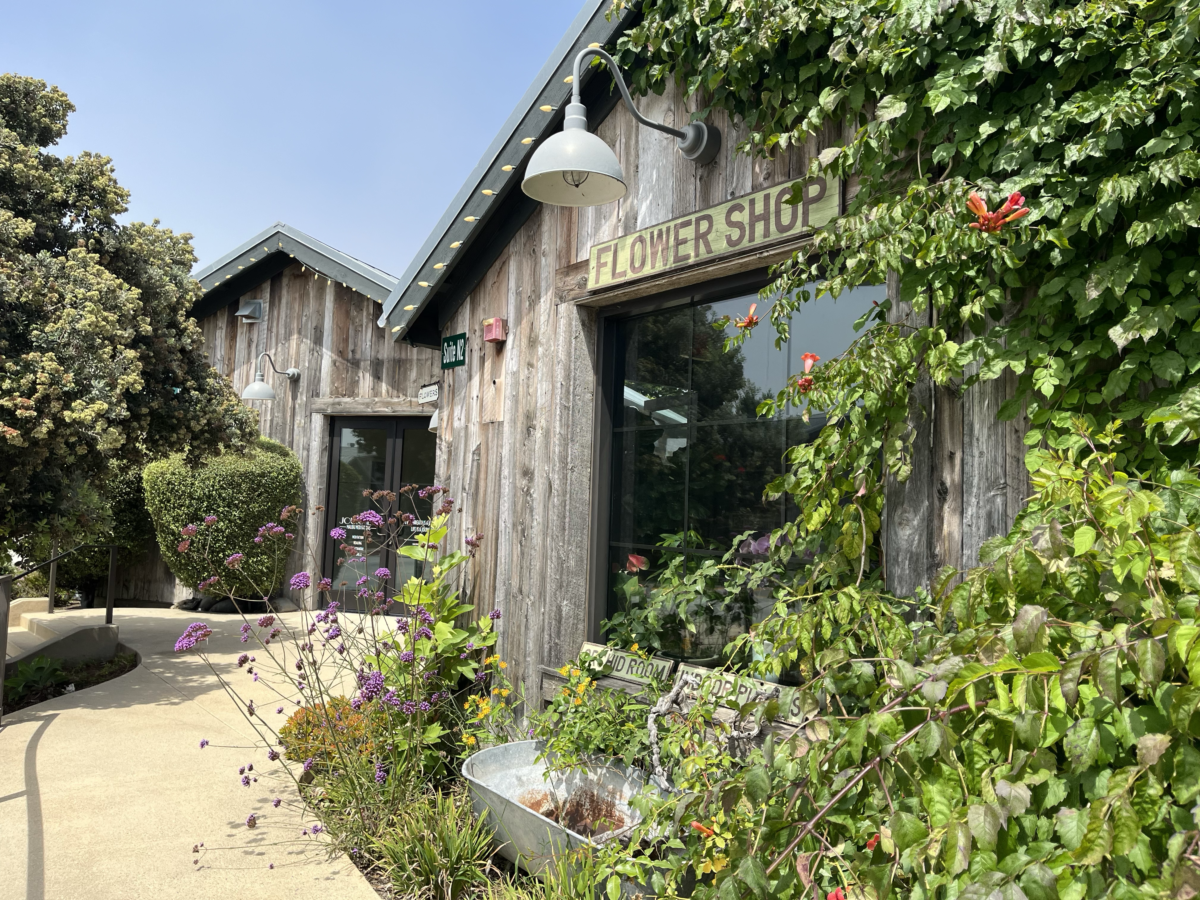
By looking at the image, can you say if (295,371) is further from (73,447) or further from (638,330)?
(638,330)

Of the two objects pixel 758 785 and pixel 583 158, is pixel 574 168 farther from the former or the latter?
pixel 758 785

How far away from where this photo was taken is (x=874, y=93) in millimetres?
2639

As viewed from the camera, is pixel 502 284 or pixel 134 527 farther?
pixel 134 527

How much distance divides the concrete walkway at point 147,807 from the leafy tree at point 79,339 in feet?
4.71

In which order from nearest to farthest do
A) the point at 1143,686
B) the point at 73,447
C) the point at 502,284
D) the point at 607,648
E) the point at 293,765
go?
1. the point at 1143,686
2. the point at 607,648
3. the point at 293,765
4. the point at 502,284
5. the point at 73,447

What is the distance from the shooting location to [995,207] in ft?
7.21

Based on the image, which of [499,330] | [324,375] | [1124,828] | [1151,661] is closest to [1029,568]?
[1151,661]

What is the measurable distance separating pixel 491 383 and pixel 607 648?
167cm

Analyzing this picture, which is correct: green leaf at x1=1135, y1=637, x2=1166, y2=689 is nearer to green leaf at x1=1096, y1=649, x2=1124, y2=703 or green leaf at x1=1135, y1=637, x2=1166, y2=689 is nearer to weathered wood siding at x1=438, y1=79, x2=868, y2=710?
green leaf at x1=1096, y1=649, x2=1124, y2=703

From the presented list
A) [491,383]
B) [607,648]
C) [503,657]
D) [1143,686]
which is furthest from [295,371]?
[1143,686]

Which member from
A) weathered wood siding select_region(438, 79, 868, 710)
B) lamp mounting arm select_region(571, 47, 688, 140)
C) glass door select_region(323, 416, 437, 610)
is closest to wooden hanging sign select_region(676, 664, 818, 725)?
weathered wood siding select_region(438, 79, 868, 710)

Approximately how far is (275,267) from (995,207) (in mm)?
9129

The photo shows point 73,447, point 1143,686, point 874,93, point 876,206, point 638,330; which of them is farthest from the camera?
point 73,447

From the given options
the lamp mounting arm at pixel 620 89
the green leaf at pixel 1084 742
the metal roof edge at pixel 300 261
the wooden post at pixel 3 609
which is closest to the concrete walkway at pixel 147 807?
the wooden post at pixel 3 609
